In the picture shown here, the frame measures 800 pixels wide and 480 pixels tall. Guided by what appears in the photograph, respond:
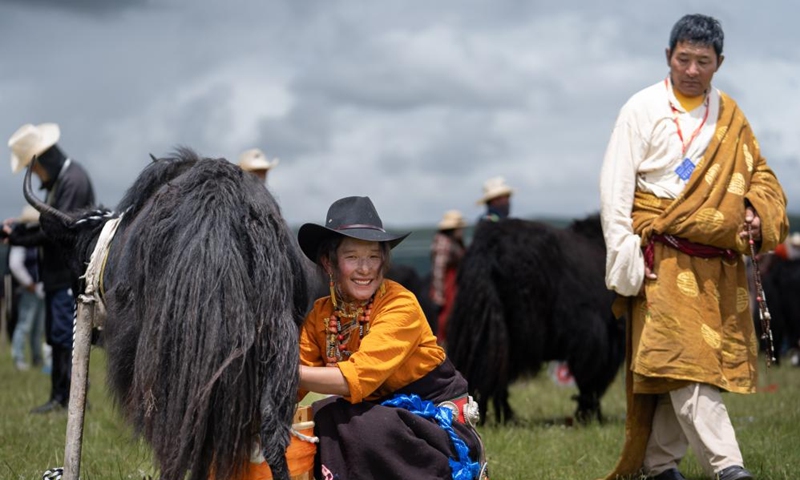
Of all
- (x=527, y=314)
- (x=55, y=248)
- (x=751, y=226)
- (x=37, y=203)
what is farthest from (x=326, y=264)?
(x=55, y=248)

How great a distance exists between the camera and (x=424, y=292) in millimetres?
10797

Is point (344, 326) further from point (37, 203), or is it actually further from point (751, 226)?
point (751, 226)

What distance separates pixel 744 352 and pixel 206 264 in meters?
2.45

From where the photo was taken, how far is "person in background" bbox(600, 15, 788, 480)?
3969 millimetres

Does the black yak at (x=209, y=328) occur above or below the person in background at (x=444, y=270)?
above

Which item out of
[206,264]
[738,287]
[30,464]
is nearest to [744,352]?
[738,287]

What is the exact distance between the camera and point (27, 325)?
11.9 metres

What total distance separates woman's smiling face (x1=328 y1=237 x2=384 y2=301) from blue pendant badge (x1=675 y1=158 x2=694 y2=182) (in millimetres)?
1546

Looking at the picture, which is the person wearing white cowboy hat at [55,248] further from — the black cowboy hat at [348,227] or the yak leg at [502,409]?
the black cowboy hat at [348,227]

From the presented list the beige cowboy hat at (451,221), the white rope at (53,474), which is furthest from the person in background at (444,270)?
the white rope at (53,474)

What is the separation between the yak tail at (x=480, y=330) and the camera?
21.4 feet

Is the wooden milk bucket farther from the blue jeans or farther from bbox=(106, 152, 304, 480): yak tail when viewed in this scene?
the blue jeans

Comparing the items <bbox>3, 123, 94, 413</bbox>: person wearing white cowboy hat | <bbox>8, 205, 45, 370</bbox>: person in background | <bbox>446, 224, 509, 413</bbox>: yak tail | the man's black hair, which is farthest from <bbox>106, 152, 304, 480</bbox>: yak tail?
<bbox>8, 205, 45, 370</bbox>: person in background

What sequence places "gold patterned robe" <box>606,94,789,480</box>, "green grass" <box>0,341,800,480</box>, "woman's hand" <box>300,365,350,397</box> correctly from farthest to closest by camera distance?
"green grass" <box>0,341,800,480</box> < "gold patterned robe" <box>606,94,789,480</box> < "woman's hand" <box>300,365,350,397</box>
